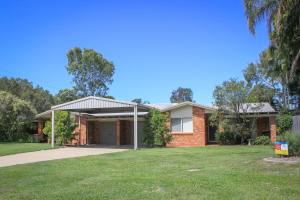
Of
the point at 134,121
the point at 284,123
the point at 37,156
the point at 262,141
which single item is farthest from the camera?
the point at 284,123

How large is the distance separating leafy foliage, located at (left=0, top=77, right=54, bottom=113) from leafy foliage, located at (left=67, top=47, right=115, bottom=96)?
4.97 m

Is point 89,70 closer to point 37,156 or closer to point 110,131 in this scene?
point 110,131

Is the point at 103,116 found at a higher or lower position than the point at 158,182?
higher

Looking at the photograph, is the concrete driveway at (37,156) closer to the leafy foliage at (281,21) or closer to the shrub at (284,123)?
the leafy foliage at (281,21)

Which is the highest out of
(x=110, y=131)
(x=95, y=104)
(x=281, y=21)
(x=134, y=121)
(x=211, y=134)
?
(x=281, y=21)

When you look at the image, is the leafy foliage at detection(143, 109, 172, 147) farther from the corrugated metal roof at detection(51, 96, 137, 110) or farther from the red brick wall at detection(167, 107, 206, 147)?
the corrugated metal roof at detection(51, 96, 137, 110)

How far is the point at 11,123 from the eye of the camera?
37562mm

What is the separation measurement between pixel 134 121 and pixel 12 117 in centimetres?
1656

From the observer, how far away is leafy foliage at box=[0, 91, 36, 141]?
37.2 metres

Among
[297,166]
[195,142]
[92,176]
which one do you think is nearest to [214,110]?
[195,142]

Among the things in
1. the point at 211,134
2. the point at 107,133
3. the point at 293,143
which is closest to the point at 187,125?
the point at 211,134

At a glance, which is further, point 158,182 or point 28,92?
point 28,92

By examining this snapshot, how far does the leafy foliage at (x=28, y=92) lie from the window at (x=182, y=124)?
26.5 m

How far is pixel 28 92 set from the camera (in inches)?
2147
